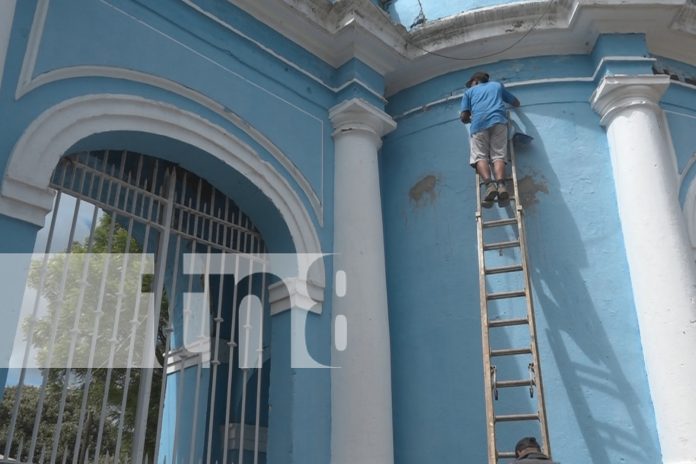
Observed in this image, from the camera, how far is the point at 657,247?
487 centimetres

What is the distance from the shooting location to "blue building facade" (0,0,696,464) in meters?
4.39

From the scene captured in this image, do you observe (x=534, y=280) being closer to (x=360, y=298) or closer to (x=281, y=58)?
(x=360, y=298)

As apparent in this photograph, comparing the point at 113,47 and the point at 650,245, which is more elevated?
the point at 113,47

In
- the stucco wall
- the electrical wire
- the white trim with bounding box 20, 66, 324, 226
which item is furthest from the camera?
the electrical wire

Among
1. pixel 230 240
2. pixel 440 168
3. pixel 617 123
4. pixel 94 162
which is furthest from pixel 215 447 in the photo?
pixel 617 123

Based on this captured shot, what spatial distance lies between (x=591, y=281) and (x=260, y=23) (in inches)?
124

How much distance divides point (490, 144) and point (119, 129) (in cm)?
272

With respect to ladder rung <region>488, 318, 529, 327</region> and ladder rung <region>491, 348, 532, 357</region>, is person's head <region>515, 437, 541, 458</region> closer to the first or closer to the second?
ladder rung <region>491, 348, 532, 357</region>

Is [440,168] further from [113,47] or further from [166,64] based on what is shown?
[113,47]

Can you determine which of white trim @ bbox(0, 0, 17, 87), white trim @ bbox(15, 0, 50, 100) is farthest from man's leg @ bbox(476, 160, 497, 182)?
white trim @ bbox(0, 0, 17, 87)

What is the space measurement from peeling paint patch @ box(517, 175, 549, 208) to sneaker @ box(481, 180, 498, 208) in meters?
0.30

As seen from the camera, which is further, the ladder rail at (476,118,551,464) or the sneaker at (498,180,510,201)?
the sneaker at (498,180,510,201)

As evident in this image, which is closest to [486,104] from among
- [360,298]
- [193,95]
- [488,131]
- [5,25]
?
[488,131]

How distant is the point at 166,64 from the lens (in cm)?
470
